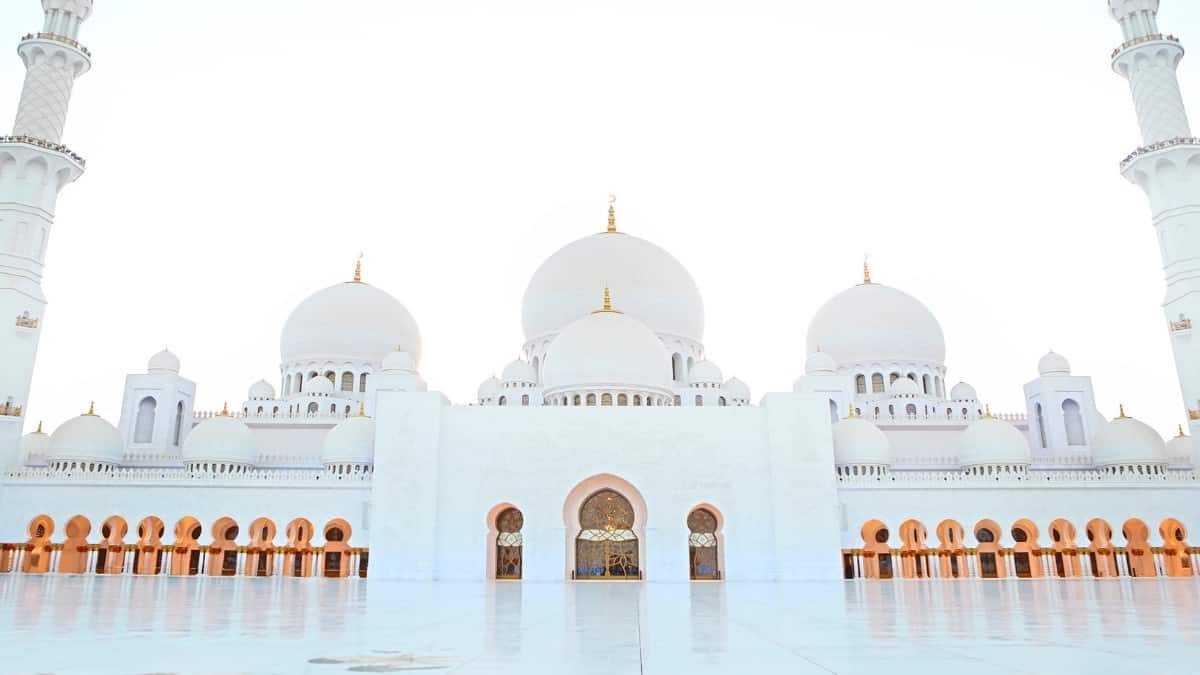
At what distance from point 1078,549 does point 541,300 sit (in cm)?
1711

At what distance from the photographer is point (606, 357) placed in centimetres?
2234

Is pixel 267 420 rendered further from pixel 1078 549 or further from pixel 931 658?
pixel 931 658

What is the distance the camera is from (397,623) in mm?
5754

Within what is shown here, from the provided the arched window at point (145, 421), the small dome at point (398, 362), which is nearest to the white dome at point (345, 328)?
the small dome at point (398, 362)

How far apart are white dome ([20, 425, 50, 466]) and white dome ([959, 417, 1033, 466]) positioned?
2713 cm

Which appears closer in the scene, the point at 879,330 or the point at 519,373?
the point at 519,373

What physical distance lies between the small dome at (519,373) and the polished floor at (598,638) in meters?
18.5

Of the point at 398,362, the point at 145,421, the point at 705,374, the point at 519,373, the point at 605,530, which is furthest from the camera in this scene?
the point at 398,362

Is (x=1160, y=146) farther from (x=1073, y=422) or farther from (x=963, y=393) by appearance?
(x=963, y=393)

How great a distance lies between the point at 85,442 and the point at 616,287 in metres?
16.2

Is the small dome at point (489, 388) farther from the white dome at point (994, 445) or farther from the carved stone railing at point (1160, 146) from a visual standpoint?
the carved stone railing at point (1160, 146)

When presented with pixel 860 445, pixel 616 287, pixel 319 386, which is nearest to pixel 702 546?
pixel 860 445

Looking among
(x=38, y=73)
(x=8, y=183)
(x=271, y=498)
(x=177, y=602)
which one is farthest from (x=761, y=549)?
(x=38, y=73)

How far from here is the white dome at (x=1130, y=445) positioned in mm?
23359
